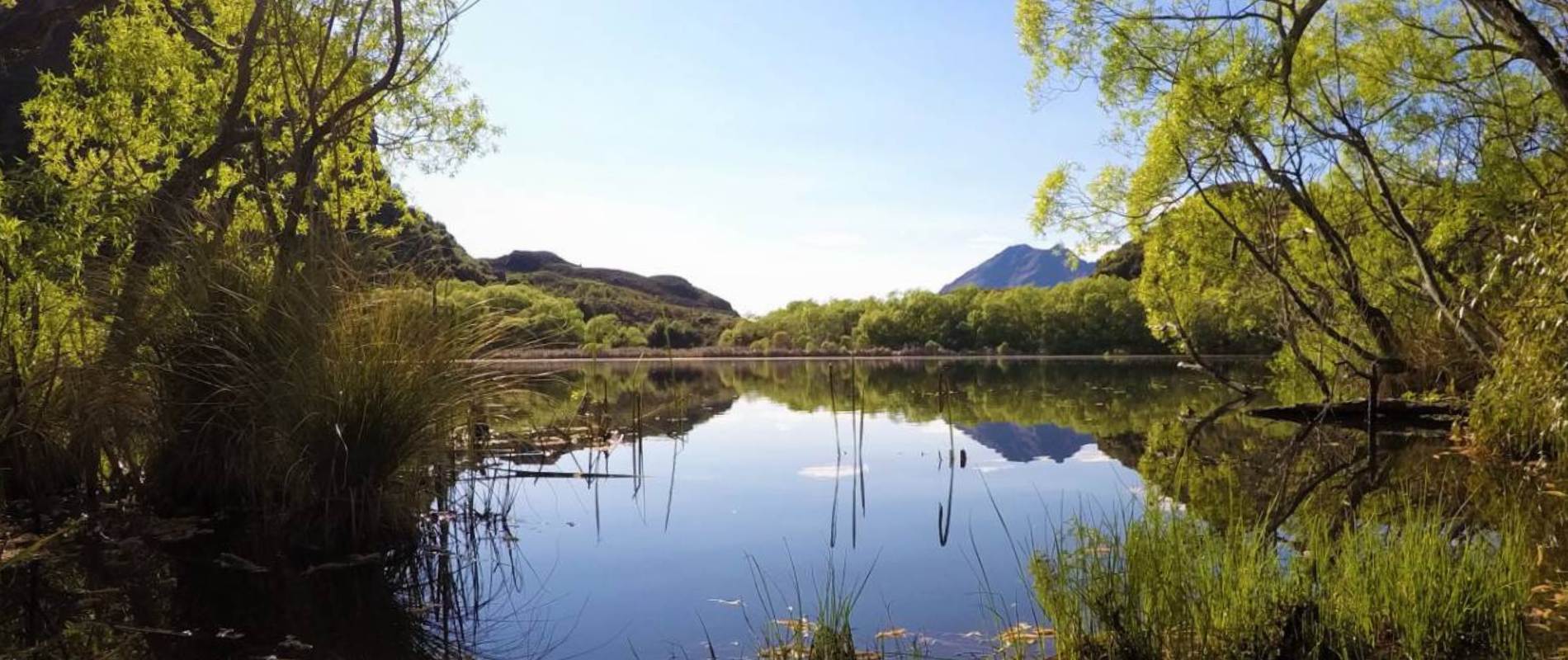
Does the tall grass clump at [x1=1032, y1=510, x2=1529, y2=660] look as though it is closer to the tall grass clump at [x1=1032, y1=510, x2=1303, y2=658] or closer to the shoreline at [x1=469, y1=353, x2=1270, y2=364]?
the tall grass clump at [x1=1032, y1=510, x2=1303, y2=658]

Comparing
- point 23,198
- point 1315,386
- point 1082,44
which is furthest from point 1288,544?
point 1315,386

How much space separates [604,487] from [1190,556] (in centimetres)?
654

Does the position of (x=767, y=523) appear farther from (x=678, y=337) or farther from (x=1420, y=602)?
(x=678, y=337)

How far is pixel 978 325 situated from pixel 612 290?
225 feet

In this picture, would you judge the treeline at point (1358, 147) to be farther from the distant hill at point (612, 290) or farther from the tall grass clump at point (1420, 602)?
the distant hill at point (612, 290)

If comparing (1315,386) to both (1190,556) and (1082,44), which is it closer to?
(1082,44)

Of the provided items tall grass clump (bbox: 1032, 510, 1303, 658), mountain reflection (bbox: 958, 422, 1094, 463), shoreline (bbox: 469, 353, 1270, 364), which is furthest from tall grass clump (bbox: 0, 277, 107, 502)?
shoreline (bbox: 469, 353, 1270, 364)

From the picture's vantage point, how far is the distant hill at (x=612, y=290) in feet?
428

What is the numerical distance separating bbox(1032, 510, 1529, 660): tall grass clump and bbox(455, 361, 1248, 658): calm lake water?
784mm

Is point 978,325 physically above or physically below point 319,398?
above

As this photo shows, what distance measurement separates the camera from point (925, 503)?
29.5 ft

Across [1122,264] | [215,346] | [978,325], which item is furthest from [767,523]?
[1122,264]

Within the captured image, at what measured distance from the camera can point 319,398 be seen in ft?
21.0

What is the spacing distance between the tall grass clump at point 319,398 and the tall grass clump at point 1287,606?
4.50 m
